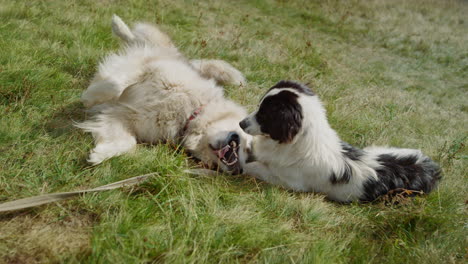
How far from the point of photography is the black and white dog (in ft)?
→ 9.62

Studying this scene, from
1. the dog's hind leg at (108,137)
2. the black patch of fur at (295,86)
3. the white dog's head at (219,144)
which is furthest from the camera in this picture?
the black patch of fur at (295,86)

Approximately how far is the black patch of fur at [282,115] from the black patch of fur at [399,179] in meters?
0.84

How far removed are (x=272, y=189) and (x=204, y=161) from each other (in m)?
0.64

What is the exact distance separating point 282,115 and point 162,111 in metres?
1.09

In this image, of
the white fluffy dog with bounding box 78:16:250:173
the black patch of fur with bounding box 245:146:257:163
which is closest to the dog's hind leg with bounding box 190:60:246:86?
the white fluffy dog with bounding box 78:16:250:173

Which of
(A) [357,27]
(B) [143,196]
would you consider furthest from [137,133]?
(A) [357,27]

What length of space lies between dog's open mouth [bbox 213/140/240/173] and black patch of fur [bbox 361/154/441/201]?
1158 millimetres

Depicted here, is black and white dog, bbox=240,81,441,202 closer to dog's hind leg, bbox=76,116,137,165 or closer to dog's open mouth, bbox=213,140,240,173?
dog's open mouth, bbox=213,140,240,173

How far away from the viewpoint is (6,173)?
233 centimetres

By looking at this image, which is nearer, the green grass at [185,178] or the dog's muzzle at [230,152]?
the green grass at [185,178]

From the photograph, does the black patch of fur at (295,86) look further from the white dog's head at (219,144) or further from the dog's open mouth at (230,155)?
the dog's open mouth at (230,155)

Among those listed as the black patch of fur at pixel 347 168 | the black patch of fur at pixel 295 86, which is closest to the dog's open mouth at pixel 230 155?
the black patch of fur at pixel 295 86

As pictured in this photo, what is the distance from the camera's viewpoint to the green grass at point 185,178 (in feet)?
6.64

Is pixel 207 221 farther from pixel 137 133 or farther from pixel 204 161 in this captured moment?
pixel 137 133
